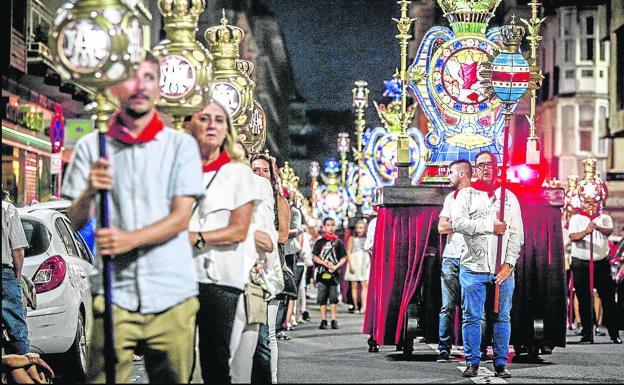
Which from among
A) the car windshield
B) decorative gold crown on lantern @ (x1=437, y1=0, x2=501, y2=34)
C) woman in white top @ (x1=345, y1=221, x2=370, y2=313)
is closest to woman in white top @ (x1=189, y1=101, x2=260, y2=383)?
the car windshield

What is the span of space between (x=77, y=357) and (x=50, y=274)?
0.85 meters

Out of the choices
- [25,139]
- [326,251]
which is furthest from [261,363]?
[25,139]

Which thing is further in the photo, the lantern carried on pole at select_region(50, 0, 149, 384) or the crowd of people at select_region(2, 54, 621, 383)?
the lantern carried on pole at select_region(50, 0, 149, 384)

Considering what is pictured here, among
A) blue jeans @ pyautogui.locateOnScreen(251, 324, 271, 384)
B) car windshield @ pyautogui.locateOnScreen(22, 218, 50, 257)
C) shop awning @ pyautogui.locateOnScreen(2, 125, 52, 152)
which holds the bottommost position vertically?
blue jeans @ pyautogui.locateOnScreen(251, 324, 271, 384)

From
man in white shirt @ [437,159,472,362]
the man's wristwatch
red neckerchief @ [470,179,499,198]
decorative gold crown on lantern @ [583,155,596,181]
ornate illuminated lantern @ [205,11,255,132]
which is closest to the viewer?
the man's wristwatch

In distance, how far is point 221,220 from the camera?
7.27 metres

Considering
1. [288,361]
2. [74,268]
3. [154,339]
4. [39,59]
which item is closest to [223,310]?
[154,339]

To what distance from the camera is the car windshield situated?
38.8 feet

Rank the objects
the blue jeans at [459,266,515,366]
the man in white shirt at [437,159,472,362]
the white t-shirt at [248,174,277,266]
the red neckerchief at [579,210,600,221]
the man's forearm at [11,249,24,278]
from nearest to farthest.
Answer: the white t-shirt at [248,174,277,266], the man's forearm at [11,249,24,278], the blue jeans at [459,266,515,366], the man in white shirt at [437,159,472,362], the red neckerchief at [579,210,600,221]

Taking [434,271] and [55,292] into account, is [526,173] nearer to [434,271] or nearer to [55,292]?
[434,271]

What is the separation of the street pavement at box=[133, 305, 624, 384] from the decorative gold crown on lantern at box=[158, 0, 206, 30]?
3224mm

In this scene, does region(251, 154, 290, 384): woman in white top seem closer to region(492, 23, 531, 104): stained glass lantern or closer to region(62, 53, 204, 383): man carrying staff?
region(62, 53, 204, 383): man carrying staff

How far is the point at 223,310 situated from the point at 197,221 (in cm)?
49

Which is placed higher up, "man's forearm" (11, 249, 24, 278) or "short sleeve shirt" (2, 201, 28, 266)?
"short sleeve shirt" (2, 201, 28, 266)
